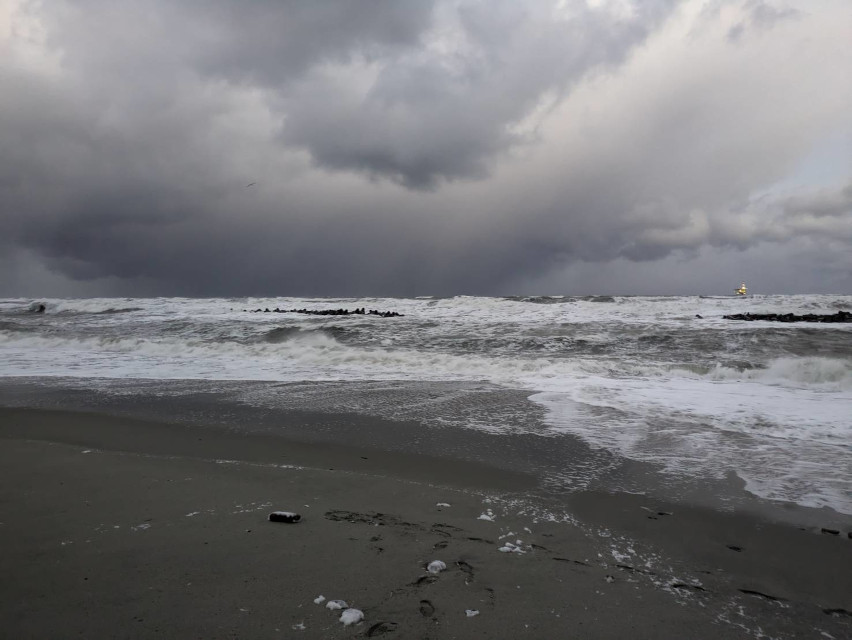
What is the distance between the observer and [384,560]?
2521mm

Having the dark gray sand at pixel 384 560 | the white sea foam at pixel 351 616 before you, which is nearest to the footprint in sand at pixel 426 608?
the dark gray sand at pixel 384 560

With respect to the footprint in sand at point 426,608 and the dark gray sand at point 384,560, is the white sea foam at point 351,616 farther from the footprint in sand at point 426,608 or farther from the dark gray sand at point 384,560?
the footprint in sand at point 426,608

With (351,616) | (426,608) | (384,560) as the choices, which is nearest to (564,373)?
(384,560)

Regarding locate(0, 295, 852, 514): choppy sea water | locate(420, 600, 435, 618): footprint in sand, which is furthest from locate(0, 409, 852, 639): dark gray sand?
locate(0, 295, 852, 514): choppy sea water

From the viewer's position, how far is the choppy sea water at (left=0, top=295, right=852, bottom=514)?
499cm

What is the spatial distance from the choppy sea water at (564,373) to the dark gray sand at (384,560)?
1.34 meters

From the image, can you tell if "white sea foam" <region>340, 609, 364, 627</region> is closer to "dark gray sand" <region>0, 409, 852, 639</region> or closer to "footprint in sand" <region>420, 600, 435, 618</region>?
"dark gray sand" <region>0, 409, 852, 639</region>

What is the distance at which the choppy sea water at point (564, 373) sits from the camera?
4992 millimetres

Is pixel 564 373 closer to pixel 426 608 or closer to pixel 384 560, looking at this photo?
pixel 384 560

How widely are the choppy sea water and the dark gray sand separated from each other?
1337mm

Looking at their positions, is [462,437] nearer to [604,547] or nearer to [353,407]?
[353,407]

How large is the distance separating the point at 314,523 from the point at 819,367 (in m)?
10.6

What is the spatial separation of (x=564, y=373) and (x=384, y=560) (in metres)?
8.05

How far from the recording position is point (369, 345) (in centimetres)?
1391
